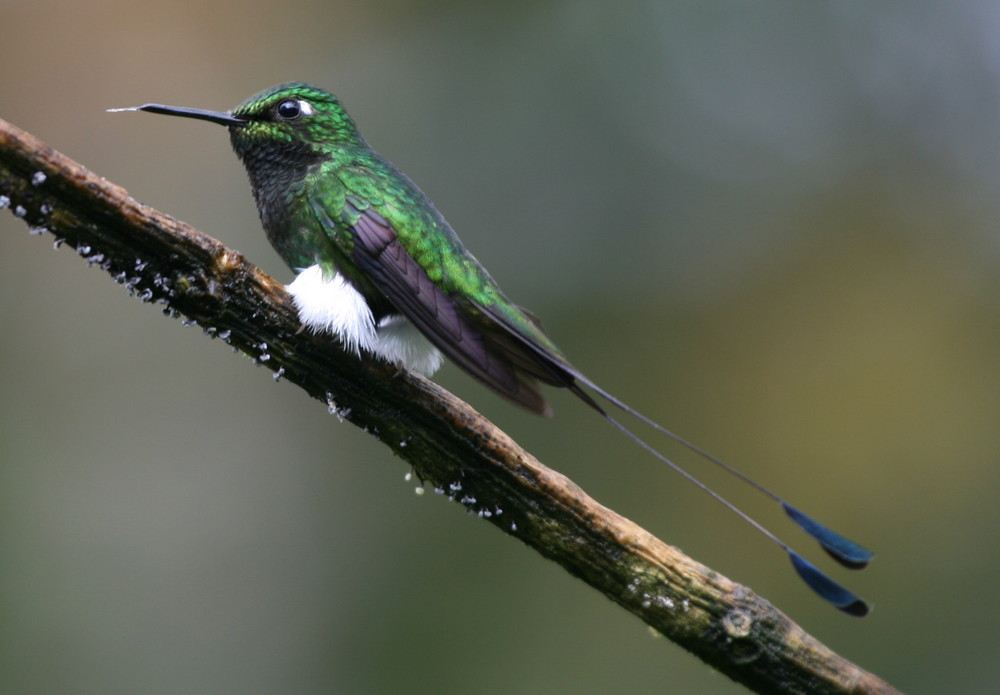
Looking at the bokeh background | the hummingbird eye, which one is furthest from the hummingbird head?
the bokeh background

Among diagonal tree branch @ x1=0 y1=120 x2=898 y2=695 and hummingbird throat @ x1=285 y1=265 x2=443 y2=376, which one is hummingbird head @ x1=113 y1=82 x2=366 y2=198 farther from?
diagonal tree branch @ x1=0 y1=120 x2=898 y2=695

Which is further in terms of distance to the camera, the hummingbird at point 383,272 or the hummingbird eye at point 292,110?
the hummingbird eye at point 292,110

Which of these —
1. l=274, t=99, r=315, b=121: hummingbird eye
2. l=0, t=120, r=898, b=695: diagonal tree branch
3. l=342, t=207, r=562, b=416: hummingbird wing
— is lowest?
l=0, t=120, r=898, b=695: diagonal tree branch

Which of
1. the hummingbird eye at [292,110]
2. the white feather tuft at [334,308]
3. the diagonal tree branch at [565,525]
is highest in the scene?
the hummingbird eye at [292,110]

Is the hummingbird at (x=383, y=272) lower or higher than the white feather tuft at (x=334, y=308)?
higher

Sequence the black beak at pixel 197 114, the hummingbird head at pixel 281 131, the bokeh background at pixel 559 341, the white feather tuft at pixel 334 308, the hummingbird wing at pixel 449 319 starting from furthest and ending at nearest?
1. the bokeh background at pixel 559 341
2. the hummingbird head at pixel 281 131
3. the black beak at pixel 197 114
4. the hummingbird wing at pixel 449 319
5. the white feather tuft at pixel 334 308

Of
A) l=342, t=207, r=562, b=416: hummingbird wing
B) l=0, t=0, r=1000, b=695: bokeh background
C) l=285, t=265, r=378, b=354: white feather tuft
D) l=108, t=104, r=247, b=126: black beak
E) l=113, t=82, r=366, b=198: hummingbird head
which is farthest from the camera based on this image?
l=0, t=0, r=1000, b=695: bokeh background

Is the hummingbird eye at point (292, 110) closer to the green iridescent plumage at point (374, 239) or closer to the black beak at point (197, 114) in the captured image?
the green iridescent plumage at point (374, 239)

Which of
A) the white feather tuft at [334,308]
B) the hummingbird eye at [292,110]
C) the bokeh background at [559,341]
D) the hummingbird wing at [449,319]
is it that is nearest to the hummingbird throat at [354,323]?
the white feather tuft at [334,308]

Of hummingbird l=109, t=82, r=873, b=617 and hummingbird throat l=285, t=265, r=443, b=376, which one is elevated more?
hummingbird l=109, t=82, r=873, b=617
